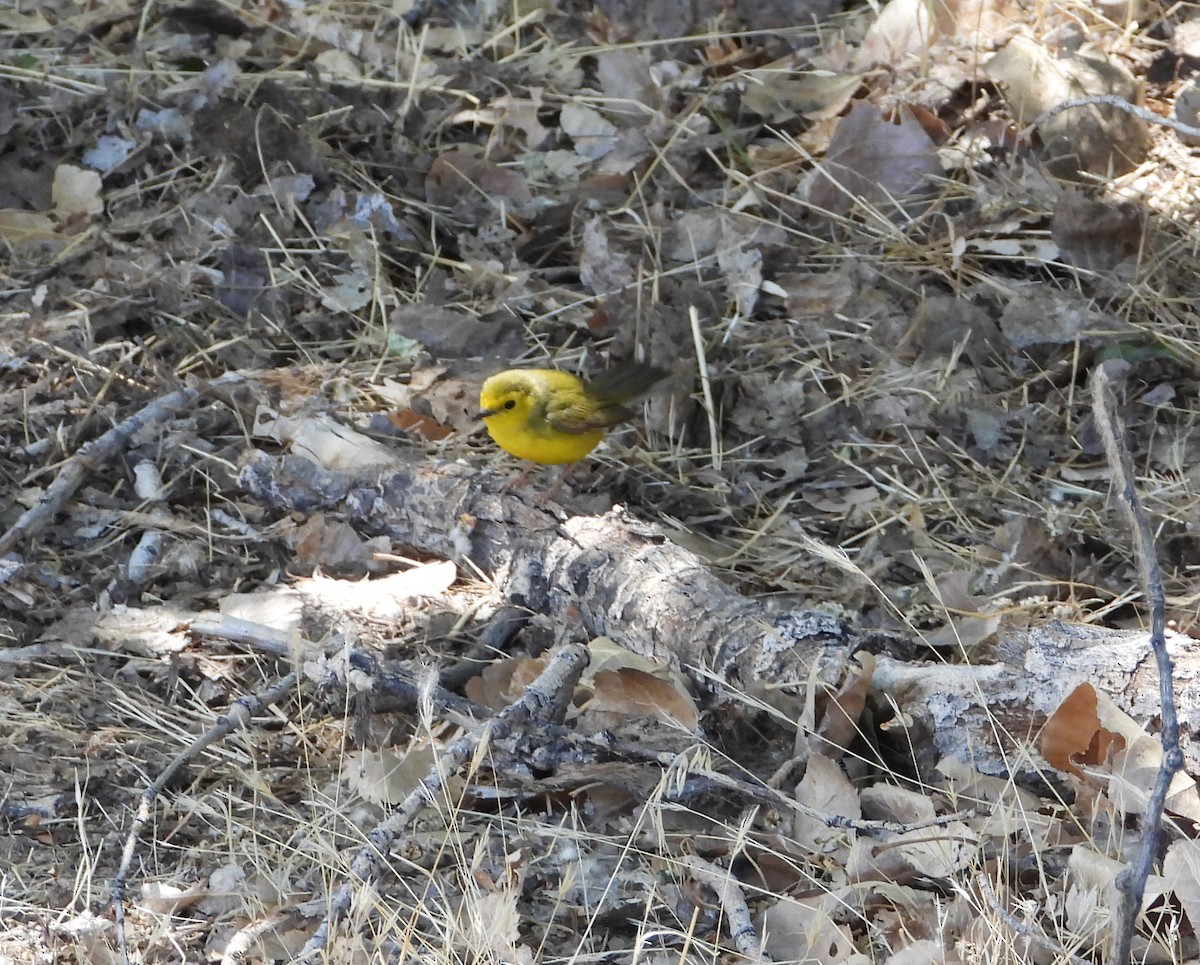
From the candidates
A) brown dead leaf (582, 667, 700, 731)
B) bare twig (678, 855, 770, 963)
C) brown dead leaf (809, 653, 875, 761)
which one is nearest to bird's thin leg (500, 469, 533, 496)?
brown dead leaf (582, 667, 700, 731)

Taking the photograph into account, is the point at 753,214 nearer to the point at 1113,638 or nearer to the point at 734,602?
the point at 734,602

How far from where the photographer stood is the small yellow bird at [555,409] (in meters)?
4.34

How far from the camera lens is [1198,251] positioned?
5.16 meters

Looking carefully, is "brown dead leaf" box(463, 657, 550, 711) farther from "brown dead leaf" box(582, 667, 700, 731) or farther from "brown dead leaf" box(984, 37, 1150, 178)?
"brown dead leaf" box(984, 37, 1150, 178)

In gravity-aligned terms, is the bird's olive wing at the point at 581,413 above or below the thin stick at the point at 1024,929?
below

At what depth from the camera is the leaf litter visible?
2785 millimetres

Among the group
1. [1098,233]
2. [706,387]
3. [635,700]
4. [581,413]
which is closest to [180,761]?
[635,700]

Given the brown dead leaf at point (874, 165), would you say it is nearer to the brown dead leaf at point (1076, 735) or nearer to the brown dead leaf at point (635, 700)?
the brown dead leaf at point (635, 700)

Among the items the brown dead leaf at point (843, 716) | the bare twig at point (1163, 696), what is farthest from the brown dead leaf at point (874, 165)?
the bare twig at point (1163, 696)

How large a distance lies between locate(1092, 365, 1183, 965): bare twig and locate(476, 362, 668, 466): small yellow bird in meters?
2.29

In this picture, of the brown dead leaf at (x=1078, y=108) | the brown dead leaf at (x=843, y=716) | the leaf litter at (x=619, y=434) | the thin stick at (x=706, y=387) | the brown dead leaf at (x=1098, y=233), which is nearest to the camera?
the leaf litter at (x=619, y=434)

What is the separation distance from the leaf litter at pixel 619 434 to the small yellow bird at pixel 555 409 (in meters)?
0.27

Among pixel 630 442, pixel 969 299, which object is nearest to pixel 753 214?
pixel 969 299

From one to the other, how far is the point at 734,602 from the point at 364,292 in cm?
263
